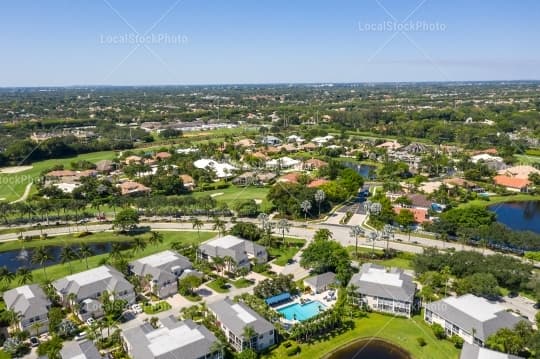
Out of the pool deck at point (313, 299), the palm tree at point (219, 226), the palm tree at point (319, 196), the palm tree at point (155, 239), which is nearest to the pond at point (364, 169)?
the palm tree at point (319, 196)

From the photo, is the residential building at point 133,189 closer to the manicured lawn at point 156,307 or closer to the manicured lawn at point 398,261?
the manicured lawn at point 156,307

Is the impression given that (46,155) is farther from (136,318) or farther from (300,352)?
(300,352)

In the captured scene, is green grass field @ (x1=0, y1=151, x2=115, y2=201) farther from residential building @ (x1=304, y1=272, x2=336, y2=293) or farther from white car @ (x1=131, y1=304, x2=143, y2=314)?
residential building @ (x1=304, y1=272, x2=336, y2=293)

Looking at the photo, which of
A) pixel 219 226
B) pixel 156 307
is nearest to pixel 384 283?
pixel 156 307

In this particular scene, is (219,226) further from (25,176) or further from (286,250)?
(25,176)

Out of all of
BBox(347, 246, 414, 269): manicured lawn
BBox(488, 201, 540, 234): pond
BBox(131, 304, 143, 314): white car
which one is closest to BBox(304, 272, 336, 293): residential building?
BBox(347, 246, 414, 269): manicured lawn

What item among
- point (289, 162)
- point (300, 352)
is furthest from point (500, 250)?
point (289, 162)
